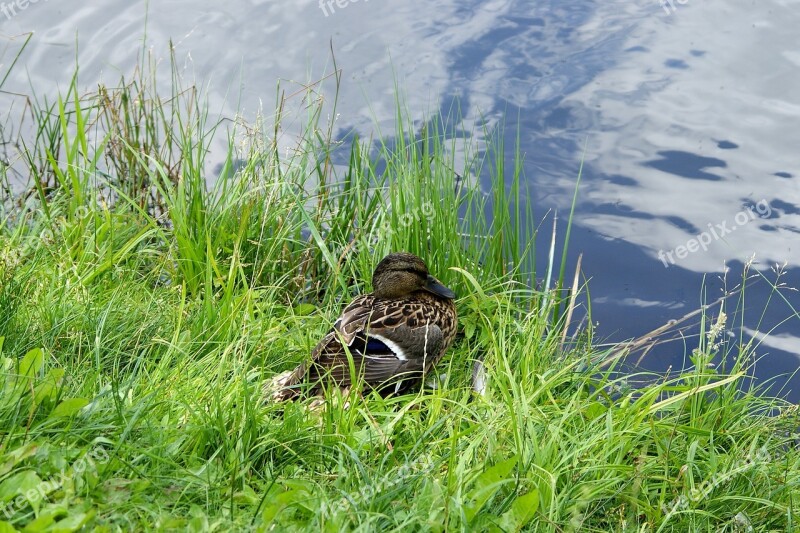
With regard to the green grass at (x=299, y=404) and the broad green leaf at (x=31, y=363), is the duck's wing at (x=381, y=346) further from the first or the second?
the broad green leaf at (x=31, y=363)

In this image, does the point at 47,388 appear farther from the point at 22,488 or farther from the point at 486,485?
the point at 486,485

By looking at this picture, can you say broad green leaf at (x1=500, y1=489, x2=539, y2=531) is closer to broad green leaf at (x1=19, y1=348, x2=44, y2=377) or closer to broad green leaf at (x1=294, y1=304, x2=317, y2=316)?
broad green leaf at (x1=19, y1=348, x2=44, y2=377)

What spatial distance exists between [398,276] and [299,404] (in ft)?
4.10

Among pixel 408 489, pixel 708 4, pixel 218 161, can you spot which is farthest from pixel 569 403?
pixel 708 4

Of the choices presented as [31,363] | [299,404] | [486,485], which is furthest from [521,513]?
[31,363]

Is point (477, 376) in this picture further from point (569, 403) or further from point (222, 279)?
point (222, 279)

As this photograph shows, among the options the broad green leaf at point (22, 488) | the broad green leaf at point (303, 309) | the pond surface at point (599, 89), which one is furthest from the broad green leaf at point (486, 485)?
the pond surface at point (599, 89)

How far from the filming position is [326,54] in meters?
8.41

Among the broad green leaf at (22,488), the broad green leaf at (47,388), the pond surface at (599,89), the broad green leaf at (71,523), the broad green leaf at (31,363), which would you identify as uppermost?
the broad green leaf at (31,363)

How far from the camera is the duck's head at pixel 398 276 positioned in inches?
191

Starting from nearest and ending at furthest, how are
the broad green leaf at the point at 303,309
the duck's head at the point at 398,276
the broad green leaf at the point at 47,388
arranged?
the broad green leaf at the point at 47,388 → the duck's head at the point at 398,276 → the broad green leaf at the point at 303,309

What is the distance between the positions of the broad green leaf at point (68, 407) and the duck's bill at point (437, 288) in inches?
85.9

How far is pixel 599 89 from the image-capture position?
26.4 ft

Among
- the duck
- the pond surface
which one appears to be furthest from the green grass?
the pond surface
